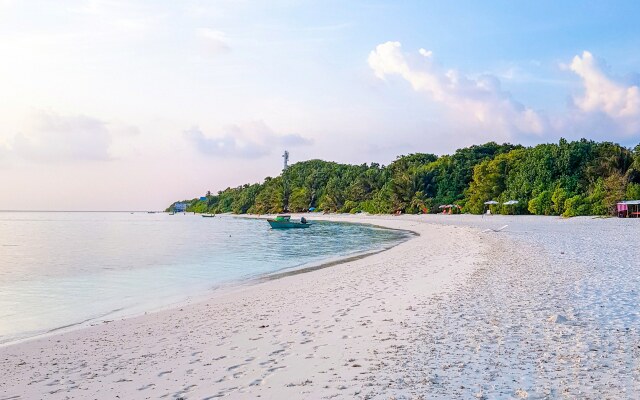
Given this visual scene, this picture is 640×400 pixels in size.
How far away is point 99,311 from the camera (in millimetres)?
12945

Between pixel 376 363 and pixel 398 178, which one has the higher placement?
pixel 398 178

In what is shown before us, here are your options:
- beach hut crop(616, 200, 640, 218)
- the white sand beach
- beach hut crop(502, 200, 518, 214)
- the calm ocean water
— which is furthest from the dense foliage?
the white sand beach

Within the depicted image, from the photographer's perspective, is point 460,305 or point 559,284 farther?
point 559,284

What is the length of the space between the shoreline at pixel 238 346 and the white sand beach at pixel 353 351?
0.09 feet

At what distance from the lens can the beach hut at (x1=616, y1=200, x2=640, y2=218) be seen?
43312 millimetres

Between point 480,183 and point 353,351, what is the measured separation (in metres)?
69.4

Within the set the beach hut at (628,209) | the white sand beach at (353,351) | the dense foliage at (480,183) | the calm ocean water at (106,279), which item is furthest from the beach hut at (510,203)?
the white sand beach at (353,351)

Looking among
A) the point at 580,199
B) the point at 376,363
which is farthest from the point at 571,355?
the point at 580,199

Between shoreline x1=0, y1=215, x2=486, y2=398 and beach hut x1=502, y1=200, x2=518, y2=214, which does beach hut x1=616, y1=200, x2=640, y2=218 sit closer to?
beach hut x1=502, y1=200, x2=518, y2=214

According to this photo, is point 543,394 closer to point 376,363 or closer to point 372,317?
point 376,363

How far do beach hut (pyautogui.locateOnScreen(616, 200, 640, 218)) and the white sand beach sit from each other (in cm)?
3833

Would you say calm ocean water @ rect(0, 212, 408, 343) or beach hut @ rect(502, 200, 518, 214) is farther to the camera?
beach hut @ rect(502, 200, 518, 214)

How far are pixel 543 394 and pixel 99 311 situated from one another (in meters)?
11.7

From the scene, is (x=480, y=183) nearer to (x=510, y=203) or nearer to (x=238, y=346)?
(x=510, y=203)
